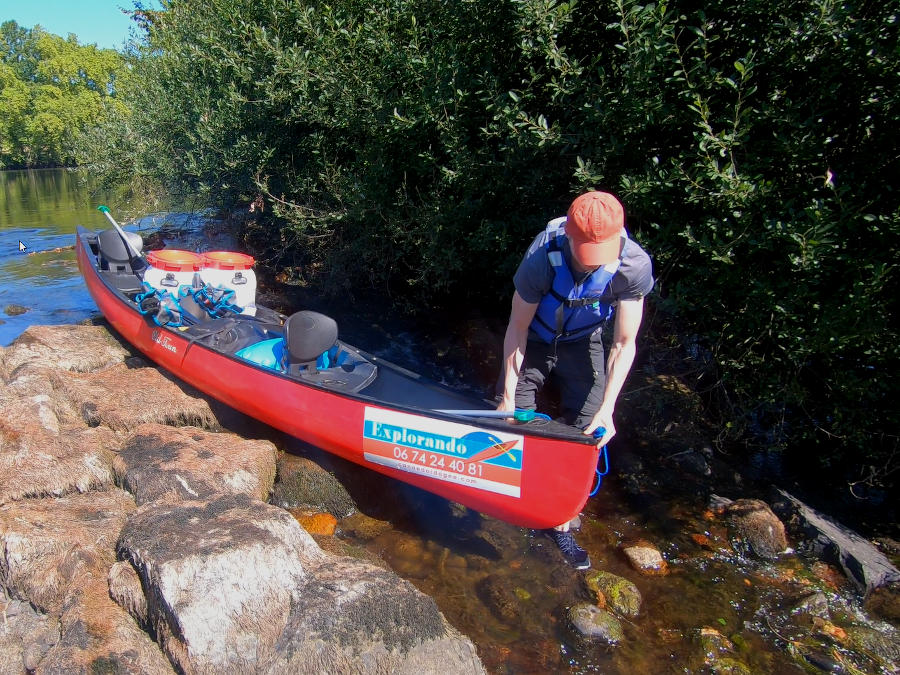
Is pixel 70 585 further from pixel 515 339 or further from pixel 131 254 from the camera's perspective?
pixel 131 254

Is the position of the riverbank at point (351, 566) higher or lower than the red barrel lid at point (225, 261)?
lower

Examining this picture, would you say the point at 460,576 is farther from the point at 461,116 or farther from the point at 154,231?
the point at 154,231

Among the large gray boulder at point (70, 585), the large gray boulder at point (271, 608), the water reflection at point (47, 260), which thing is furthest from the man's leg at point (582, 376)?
the water reflection at point (47, 260)

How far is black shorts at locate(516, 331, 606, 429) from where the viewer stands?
11.9 feet

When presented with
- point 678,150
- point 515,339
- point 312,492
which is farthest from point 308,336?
point 678,150

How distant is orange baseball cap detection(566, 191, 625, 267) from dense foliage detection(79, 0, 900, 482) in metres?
1.37

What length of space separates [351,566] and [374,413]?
3.79ft

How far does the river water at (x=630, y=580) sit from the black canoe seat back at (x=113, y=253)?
3482 millimetres

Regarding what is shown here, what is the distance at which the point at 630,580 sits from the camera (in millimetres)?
3840

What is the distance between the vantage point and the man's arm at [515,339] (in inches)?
123

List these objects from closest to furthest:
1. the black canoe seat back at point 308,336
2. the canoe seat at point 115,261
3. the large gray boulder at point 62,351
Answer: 1. the black canoe seat back at point 308,336
2. the large gray boulder at point 62,351
3. the canoe seat at point 115,261

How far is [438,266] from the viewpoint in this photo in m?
6.00

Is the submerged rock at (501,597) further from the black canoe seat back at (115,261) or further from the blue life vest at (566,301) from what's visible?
the black canoe seat back at (115,261)

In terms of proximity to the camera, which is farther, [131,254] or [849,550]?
[131,254]
